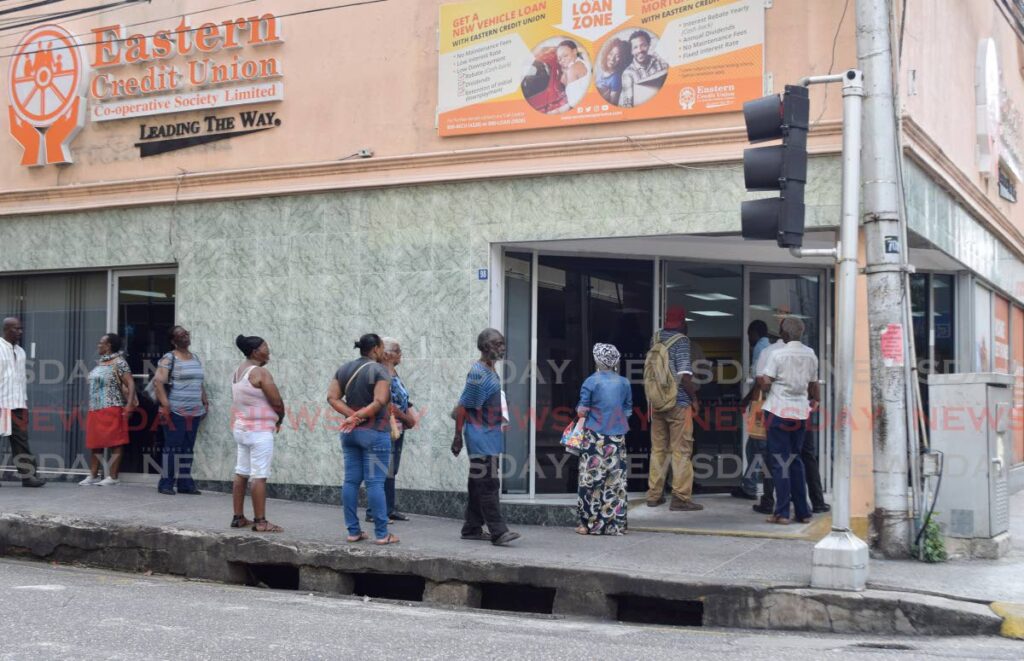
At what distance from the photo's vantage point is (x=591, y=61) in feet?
34.2

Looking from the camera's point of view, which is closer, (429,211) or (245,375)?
(245,375)

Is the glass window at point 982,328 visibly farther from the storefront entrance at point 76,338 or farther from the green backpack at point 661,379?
the storefront entrance at point 76,338

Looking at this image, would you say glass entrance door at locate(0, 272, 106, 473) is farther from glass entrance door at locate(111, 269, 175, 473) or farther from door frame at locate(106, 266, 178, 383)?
glass entrance door at locate(111, 269, 175, 473)

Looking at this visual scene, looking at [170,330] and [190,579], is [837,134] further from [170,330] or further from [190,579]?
[170,330]

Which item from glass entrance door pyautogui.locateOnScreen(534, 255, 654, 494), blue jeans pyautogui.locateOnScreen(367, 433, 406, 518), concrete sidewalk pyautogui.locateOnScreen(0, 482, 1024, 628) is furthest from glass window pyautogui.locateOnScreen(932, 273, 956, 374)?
blue jeans pyautogui.locateOnScreen(367, 433, 406, 518)

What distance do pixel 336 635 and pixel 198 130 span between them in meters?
7.36

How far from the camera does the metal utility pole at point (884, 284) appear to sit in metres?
8.60

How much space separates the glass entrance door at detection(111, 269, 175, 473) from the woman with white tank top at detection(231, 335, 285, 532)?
3.51 m

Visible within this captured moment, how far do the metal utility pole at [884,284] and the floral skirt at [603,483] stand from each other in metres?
2.09

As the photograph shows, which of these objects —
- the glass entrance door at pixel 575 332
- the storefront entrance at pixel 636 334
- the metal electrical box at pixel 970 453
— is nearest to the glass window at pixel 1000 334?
the storefront entrance at pixel 636 334

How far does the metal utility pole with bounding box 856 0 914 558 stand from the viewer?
8.60 meters

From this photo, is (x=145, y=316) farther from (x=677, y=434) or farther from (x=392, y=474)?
(x=677, y=434)

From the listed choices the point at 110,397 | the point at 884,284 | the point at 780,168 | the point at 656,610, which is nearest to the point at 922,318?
the point at 884,284

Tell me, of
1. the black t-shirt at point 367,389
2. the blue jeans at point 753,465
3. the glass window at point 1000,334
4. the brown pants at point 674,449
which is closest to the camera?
the black t-shirt at point 367,389
